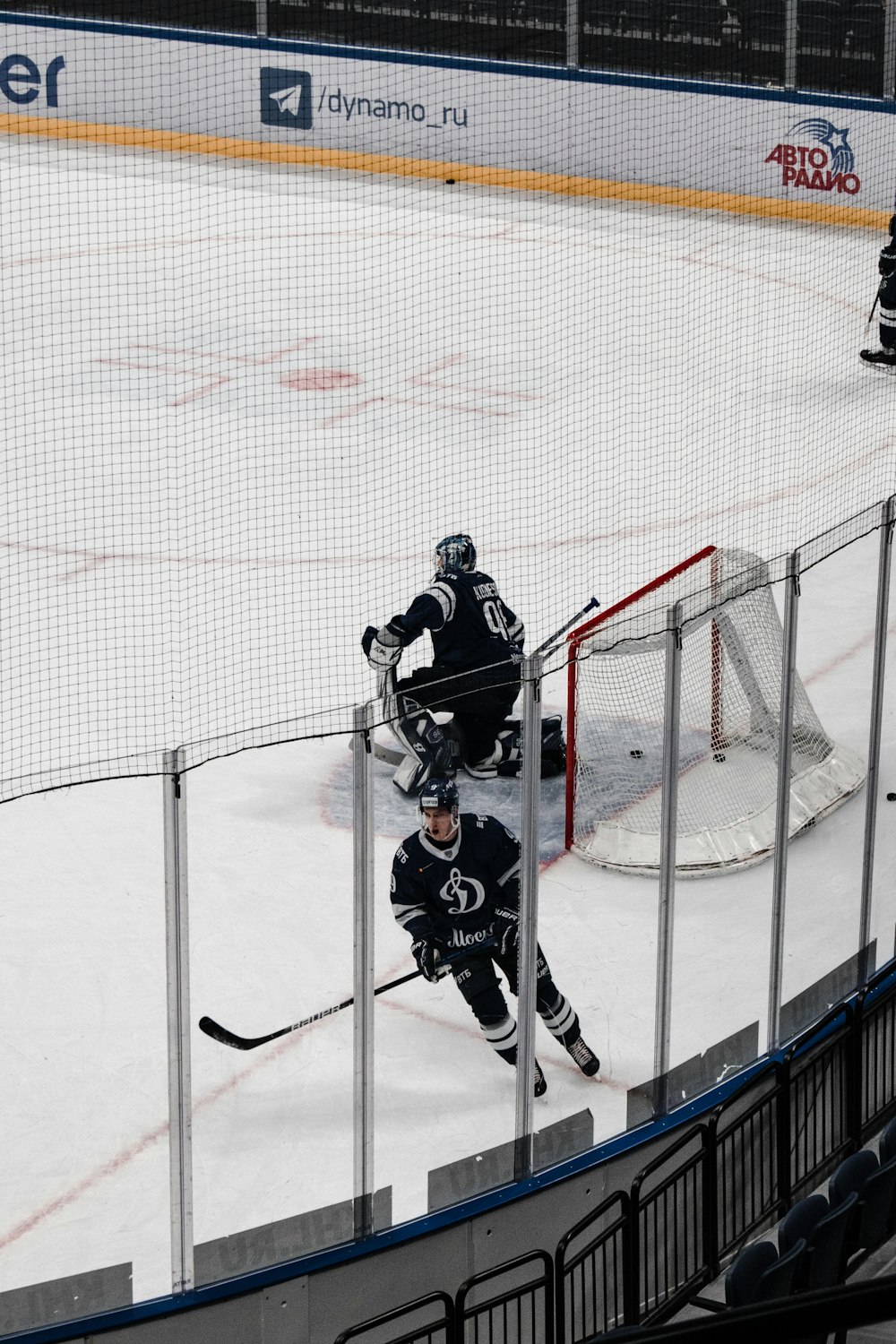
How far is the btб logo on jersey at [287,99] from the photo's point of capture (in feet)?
45.8

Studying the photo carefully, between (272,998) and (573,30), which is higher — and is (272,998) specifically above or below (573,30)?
below

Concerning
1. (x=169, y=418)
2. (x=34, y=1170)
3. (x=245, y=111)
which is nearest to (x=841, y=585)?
(x=34, y=1170)

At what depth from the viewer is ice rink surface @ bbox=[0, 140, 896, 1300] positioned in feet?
13.1

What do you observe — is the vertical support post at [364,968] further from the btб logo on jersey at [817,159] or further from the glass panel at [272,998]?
the btб logo on jersey at [817,159]

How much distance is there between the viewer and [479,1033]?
4406 millimetres

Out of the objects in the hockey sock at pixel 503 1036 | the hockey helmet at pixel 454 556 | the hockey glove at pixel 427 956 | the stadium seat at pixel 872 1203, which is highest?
the hockey helmet at pixel 454 556

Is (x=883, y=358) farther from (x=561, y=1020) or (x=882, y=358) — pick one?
(x=561, y=1020)

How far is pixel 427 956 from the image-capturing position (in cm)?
417

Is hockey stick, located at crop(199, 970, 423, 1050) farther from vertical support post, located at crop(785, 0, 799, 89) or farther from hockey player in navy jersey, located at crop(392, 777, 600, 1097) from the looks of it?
vertical support post, located at crop(785, 0, 799, 89)

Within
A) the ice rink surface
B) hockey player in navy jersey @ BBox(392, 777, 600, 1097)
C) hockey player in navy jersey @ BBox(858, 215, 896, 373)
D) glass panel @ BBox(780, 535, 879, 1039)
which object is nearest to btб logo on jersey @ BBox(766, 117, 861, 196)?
the ice rink surface

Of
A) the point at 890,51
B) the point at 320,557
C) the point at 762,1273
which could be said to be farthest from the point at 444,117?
the point at 762,1273

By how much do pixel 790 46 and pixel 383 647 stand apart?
852 centimetres

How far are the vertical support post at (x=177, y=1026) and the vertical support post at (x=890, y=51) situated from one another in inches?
417

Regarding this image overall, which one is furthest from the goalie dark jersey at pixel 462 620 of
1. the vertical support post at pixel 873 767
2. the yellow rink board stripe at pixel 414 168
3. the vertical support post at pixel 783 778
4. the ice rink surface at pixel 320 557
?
the yellow rink board stripe at pixel 414 168
